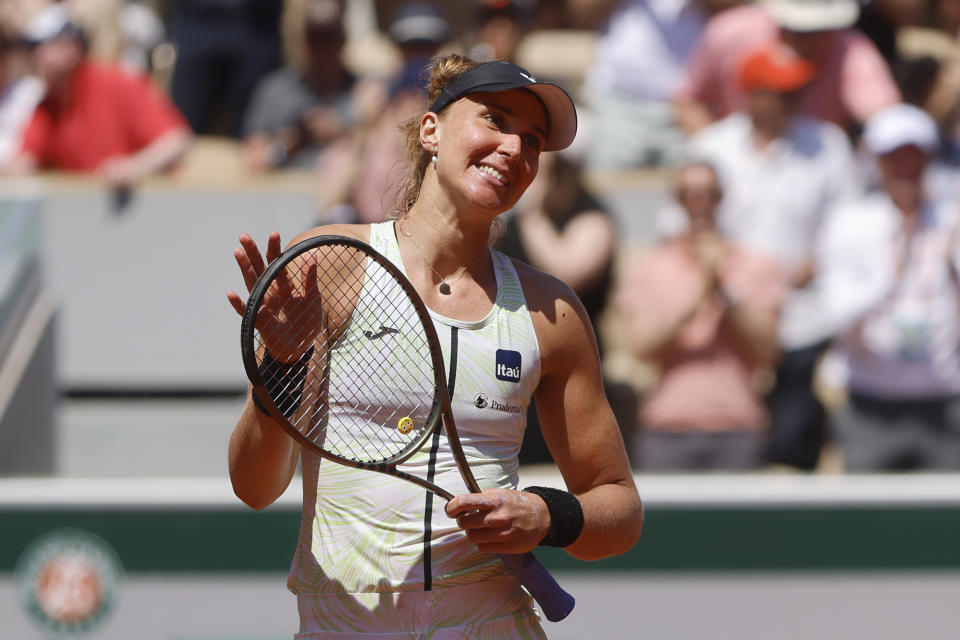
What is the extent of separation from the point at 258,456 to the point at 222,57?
17.0 feet

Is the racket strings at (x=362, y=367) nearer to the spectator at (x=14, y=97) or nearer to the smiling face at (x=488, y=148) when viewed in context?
the smiling face at (x=488, y=148)

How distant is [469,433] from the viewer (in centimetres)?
278

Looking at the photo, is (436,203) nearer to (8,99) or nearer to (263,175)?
(263,175)

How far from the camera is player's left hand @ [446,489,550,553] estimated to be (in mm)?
2539

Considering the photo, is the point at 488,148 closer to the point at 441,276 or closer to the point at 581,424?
the point at 441,276

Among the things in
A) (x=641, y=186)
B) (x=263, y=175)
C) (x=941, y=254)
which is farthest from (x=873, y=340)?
(x=263, y=175)

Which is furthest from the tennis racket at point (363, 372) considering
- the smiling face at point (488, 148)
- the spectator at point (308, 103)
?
the spectator at point (308, 103)

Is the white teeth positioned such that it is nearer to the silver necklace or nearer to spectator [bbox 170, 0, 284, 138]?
the silver necklace

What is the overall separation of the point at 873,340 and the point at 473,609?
143 inches

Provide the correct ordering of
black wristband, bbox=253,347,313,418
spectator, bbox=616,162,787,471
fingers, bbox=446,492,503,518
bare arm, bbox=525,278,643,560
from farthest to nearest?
spectator, bbox=616,162,787,471 < bare arm, bbox=525,278,643,560 < black wristband, bbox=253,347,313,418 < fingers, bbox=446,492,503,518

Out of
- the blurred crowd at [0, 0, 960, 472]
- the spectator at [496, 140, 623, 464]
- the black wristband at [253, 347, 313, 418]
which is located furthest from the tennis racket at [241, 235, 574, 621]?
the spectator at [496, 140, 623, 464]

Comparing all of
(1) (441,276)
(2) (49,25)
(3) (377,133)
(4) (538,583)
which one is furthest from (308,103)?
(4) (538,583)

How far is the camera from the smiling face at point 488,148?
2775 mm

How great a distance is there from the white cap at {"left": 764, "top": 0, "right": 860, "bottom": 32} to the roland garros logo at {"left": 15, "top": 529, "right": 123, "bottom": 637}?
12.9 feet
